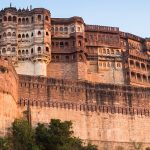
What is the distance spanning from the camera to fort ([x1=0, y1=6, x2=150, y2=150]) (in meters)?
31.0

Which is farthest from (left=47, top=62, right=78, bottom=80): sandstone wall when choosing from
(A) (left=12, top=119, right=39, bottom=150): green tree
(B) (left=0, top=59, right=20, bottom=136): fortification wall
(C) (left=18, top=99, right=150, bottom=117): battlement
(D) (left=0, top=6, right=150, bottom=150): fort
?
(A) (left=12, top=119, right=39, bottom=150): green tree

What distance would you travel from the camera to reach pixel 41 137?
27297 mm

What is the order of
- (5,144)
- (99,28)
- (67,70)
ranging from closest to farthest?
(5,144)
(67,70)
(99,28)

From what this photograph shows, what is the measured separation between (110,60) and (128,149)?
44.7 feet

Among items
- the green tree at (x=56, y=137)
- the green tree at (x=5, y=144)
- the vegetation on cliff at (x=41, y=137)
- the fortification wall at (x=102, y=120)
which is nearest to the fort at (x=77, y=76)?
the fortification wall at (x=102, y=120)

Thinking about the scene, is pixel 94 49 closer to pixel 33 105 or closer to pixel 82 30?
pixel 82 30

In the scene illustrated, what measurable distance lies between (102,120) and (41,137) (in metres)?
6.48

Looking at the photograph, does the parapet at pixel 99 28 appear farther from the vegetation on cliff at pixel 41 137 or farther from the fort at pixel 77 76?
the vegetation on cliff at pixel 41 137

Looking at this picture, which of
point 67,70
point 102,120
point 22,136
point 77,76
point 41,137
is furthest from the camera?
point 67,70

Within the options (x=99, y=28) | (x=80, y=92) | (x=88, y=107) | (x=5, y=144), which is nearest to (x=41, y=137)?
(x=5, y=144)

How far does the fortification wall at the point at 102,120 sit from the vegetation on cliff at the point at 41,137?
8.72 feet

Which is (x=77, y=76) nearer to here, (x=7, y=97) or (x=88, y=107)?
(x=88, y=107)

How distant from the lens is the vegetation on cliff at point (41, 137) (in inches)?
1035

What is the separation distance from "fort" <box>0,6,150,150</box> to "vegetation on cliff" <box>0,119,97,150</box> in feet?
2.03
